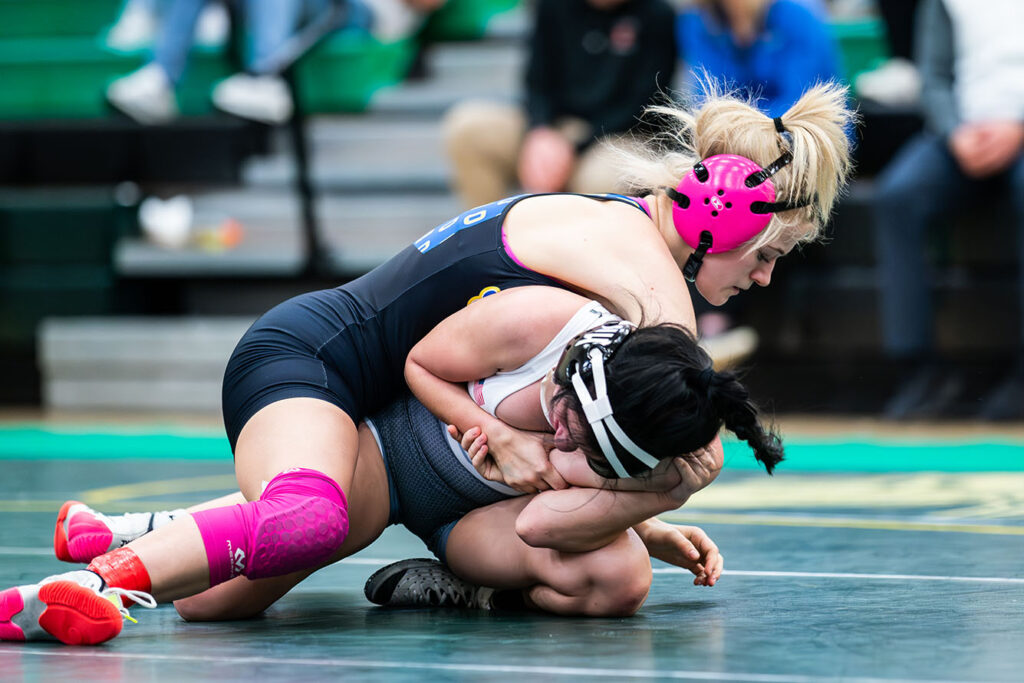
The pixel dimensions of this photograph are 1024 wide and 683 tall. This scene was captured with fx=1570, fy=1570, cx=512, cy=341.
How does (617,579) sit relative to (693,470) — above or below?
below

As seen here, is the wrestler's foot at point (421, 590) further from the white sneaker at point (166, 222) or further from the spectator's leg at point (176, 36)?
the spectator's leg at point (176, 36)

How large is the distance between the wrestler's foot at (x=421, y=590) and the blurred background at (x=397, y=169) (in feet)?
9.10

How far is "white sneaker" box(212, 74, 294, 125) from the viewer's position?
775 centimetres

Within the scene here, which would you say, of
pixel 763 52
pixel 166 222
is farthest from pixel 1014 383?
pixel 166 222

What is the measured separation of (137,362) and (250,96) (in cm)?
164

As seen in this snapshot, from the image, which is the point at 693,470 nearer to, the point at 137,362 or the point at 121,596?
the point at 121,596

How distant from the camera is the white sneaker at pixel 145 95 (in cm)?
771

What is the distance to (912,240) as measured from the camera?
5727mm

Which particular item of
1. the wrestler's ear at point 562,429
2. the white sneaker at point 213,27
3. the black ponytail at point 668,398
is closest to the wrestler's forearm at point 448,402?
the wrestler's ear at point 562,429

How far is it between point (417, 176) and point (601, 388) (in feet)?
17.9

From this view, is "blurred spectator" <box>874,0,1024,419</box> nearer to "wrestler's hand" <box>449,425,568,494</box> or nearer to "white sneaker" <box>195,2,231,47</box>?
"wrestler's hand" <box>449,425,568,494</box>

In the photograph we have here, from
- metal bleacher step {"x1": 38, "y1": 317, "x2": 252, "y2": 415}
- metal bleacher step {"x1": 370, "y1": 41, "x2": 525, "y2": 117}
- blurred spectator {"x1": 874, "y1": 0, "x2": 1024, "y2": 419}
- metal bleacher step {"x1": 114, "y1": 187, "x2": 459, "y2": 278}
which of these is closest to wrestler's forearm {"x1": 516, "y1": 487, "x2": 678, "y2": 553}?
blurred spectator {"x1": 874, "y1": 0, "x2": 1024, "y2": 419}

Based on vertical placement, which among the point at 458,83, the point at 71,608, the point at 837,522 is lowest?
the point at 837,522

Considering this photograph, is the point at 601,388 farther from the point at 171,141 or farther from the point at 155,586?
the point at 171,141
